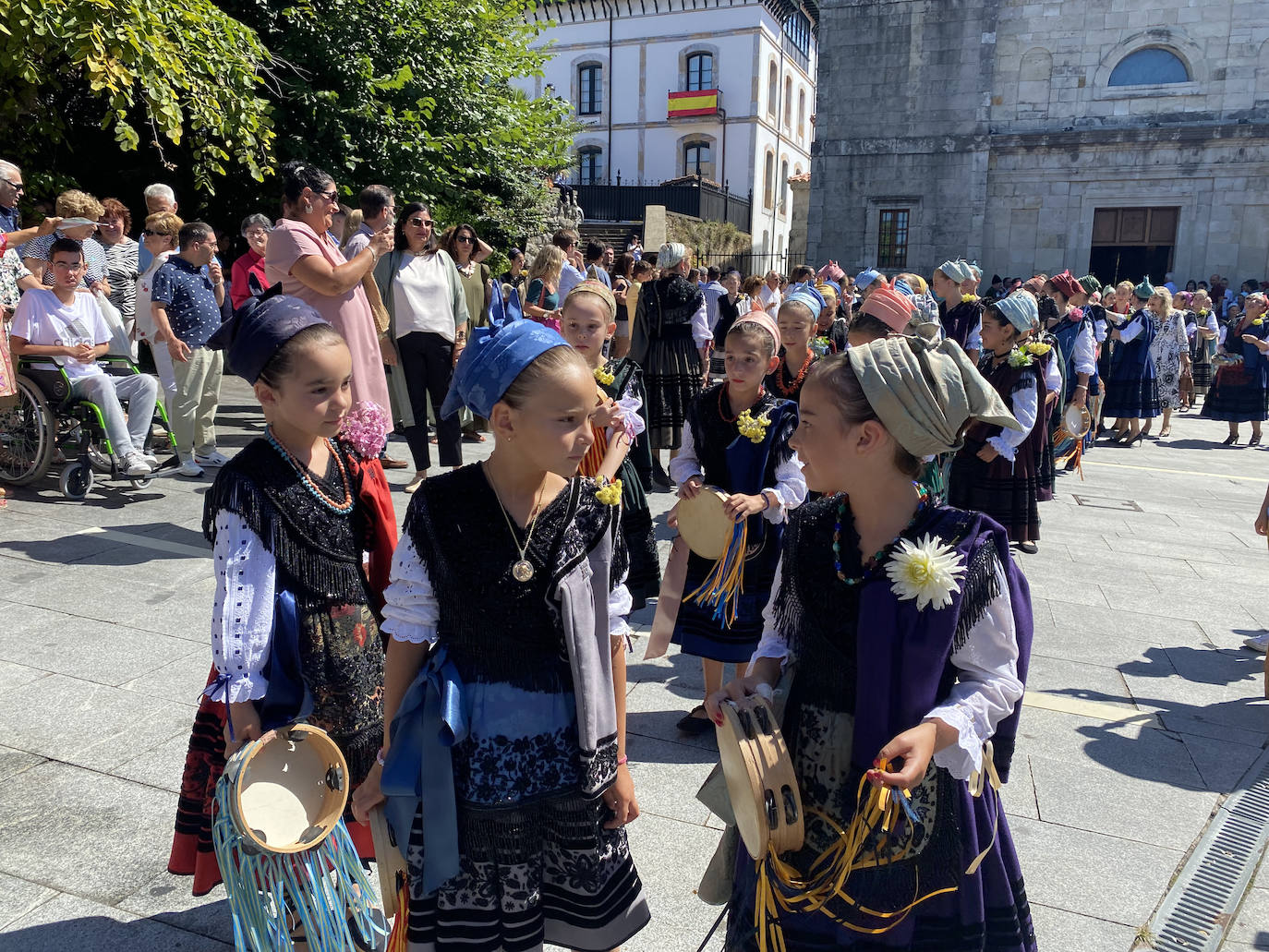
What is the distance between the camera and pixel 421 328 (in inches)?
287

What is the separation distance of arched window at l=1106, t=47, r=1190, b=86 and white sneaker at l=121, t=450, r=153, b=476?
27.5 m

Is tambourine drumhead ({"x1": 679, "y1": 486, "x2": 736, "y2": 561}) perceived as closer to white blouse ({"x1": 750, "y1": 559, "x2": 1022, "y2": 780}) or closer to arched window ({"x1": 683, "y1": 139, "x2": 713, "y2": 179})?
white blouse ({"x1": 750, "y1": 559, "x2": 1022, "y2": 780})

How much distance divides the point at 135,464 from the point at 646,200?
92.0ft

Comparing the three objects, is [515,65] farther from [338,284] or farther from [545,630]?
[545,630]

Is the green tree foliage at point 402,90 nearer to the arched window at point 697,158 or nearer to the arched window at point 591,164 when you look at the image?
the arched window at point 697,158

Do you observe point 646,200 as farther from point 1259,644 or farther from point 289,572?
point 289,572

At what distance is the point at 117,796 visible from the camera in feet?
10.8

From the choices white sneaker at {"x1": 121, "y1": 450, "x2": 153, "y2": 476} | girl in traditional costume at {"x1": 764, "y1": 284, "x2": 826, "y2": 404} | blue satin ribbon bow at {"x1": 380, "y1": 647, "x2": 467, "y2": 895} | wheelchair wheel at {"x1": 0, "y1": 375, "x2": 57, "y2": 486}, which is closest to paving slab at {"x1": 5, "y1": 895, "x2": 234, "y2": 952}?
blue satin ribbon bow at {"x1": 380, "y1": 647, "x2": 467, "y2": 895}

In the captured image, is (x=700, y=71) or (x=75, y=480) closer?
(x=75, y=480)

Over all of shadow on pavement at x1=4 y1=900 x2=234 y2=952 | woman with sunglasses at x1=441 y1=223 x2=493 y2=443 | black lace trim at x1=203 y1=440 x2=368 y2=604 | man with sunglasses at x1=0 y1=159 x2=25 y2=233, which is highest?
man with sunglasses at x1=0 y1=159 x2=25 y2=233

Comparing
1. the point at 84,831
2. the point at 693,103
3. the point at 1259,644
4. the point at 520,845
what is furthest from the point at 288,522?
the point at 693,103

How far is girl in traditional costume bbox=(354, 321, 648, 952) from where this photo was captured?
6.50 feet

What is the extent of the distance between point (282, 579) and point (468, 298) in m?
8.07

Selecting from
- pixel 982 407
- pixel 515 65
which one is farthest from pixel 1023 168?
pixel 982 407
